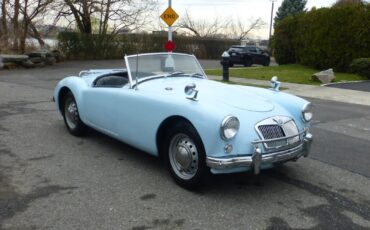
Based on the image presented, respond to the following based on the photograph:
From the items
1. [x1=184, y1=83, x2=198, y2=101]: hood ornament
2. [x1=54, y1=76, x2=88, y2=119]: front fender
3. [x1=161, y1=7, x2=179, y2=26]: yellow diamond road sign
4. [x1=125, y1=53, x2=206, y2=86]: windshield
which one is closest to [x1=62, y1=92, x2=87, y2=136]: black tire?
[x1=54, y1=76, x2=88, y2=119]: front fender

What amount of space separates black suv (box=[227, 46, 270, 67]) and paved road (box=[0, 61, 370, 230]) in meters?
22.1

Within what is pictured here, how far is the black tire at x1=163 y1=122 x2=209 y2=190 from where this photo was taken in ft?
13.3

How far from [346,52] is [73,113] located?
52.1 feet

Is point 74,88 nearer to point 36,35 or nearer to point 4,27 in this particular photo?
point 4,27

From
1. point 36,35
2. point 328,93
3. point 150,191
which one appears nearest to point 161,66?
point 150,191

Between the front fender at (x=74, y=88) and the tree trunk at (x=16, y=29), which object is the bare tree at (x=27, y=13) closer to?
the tree trunk at (x=16, y=29)

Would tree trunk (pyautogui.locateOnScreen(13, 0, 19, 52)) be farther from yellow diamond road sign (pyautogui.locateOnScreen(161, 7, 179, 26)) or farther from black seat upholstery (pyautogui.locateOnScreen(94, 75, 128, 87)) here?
black seat upholstery (pyautogui.locateOnScreen(94, 75, 128, 87))

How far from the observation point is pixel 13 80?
14.9 m

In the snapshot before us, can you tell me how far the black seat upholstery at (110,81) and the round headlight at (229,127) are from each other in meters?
2.06

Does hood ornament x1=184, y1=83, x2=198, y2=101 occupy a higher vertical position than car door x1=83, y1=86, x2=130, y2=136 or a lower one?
higher

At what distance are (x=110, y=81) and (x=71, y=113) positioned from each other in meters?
0.98

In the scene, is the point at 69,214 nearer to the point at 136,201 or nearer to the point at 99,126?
the point at 136,201

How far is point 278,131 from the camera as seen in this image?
4.22 m

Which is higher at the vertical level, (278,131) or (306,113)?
(306,113)
